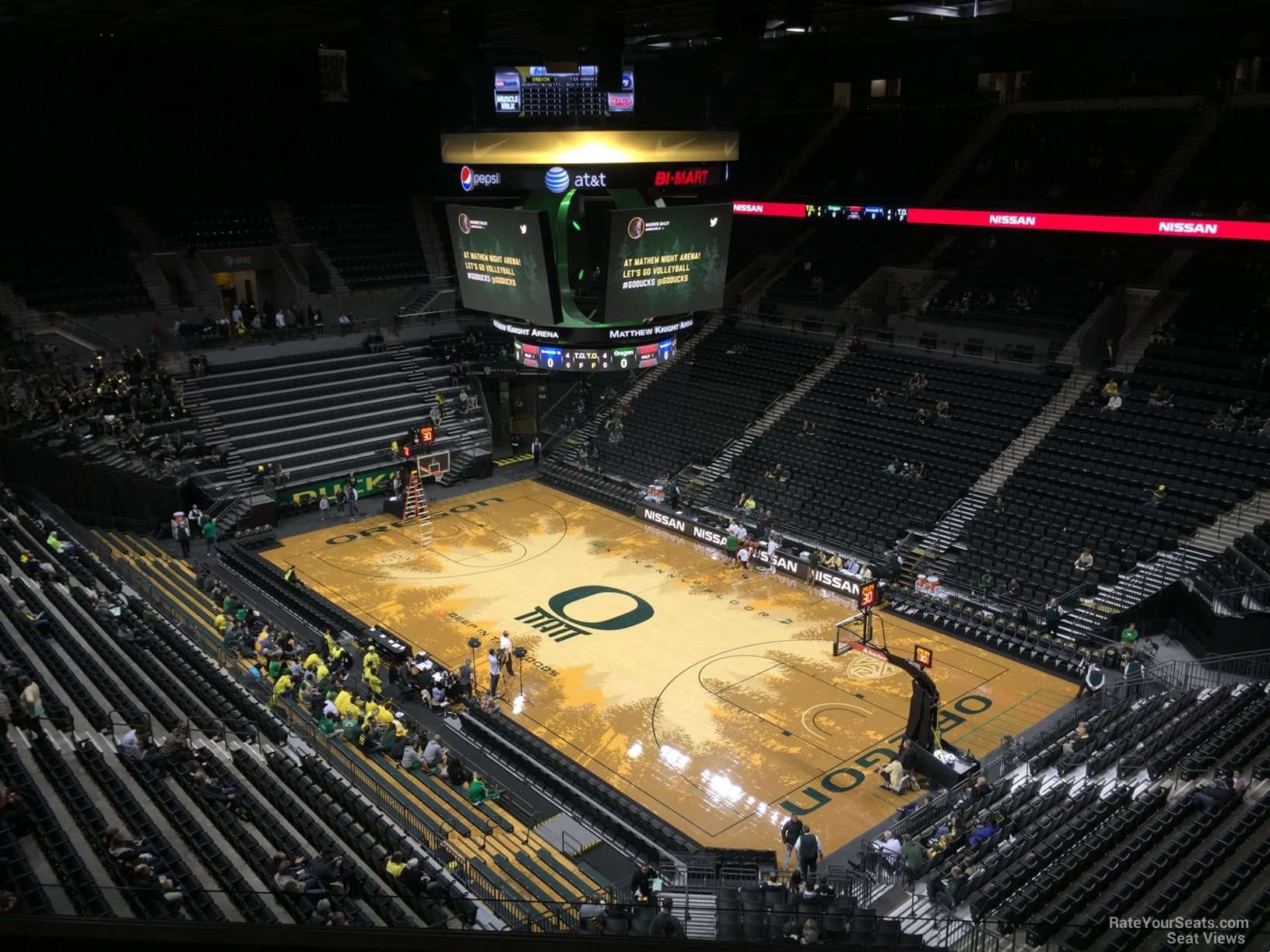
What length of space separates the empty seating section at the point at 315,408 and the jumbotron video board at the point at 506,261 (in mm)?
14208

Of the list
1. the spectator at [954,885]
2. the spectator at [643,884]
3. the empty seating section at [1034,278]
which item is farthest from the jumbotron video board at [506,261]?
the empty seating section at [1034,278]

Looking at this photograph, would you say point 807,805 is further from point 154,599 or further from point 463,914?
point 154,599

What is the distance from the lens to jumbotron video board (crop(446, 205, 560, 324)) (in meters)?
19.8

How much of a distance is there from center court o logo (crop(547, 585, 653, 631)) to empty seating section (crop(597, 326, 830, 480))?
7958 mm

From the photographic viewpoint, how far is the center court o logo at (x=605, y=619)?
82.1 ft

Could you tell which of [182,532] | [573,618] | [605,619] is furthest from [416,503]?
[605,619]

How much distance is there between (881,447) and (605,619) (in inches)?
452

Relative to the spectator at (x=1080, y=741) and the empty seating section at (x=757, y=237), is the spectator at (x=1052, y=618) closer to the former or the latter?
the spectator at (x=1080, y=741)

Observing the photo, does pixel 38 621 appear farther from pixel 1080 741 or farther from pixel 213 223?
pixel 213 223

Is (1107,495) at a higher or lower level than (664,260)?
lower

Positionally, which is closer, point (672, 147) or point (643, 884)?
point (643, 884)

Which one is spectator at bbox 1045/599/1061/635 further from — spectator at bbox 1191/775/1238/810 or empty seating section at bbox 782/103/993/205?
empty seating section at bbox 782/103/993/205

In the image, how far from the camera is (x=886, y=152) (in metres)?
40.4

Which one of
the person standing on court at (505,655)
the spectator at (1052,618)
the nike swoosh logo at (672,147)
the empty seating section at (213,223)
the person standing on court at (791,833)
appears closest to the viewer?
the person standing on court at (791,833)
